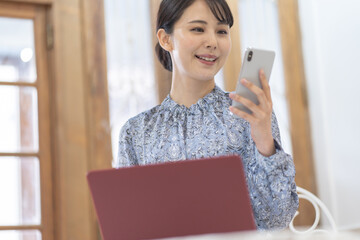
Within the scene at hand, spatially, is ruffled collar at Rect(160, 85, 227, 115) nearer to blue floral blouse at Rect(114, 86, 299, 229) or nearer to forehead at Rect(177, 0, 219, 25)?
blue floral blouse at Rect(114, 86, 299, 229)

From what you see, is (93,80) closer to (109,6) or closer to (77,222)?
(109,6)

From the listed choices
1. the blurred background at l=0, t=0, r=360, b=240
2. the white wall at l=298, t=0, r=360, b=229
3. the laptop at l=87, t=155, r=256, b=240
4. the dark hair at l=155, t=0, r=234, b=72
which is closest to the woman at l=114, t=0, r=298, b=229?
the dark hair at l=155, t=0, r=234, b=72

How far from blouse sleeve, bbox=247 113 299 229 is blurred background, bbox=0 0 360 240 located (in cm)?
170

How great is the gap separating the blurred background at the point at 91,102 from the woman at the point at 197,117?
4.53ft

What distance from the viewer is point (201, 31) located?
179 centimetres

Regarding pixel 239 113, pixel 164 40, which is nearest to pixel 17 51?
pixel 164 40

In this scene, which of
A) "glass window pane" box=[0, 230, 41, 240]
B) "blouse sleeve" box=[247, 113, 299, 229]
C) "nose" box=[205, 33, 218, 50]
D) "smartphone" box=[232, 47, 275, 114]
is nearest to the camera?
"smartphone" box=[232, 47, 275, 114]

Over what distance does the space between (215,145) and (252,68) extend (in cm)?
35

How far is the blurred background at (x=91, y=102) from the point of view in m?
3.15

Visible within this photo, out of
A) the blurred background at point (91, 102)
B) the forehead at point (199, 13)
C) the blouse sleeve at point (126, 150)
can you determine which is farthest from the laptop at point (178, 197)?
the blurred background at point (91, 102)

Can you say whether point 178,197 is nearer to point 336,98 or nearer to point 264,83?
point 264,83

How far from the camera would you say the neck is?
183 centimetres

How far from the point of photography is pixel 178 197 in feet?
3.99

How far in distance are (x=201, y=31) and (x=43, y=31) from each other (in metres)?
1.69
